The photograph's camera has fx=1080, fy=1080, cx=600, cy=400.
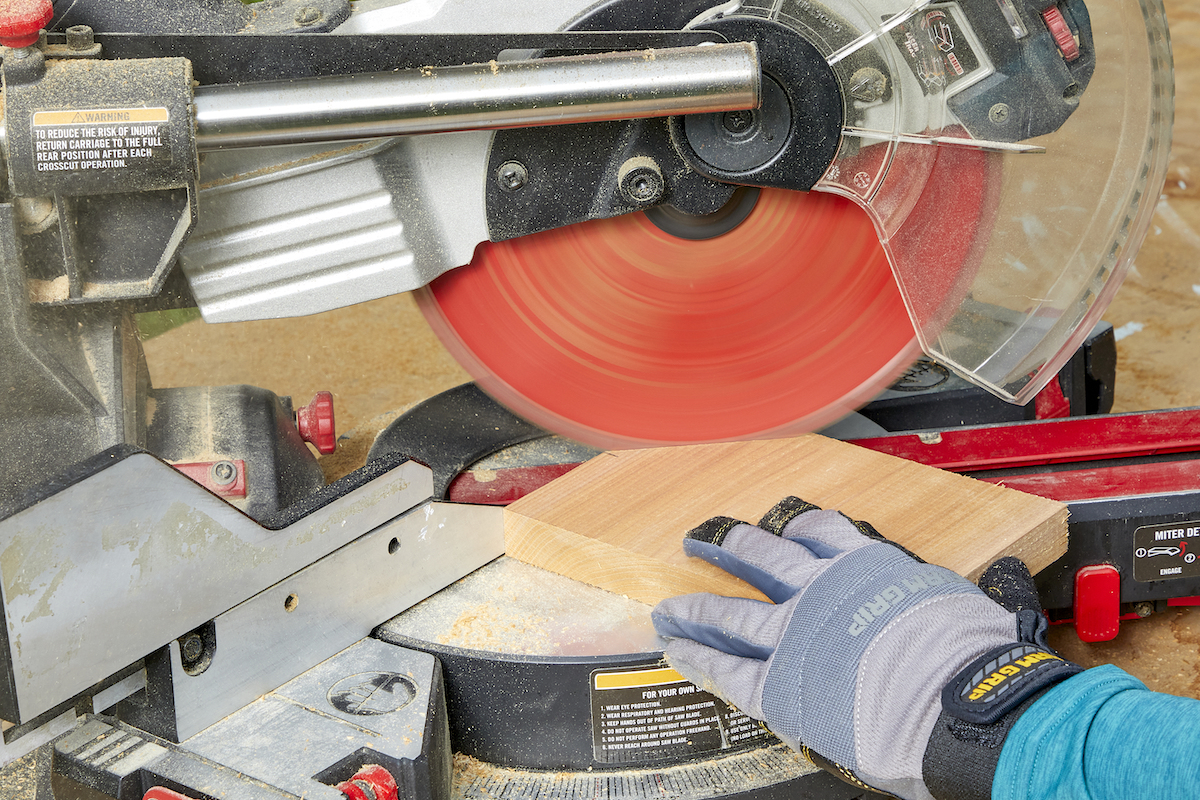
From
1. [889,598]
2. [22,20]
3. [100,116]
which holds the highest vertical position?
[22,20]

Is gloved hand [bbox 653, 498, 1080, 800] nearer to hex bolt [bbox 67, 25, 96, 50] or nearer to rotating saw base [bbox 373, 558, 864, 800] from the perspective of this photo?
rotating saw base [bbox 373, 558, 864, 800]

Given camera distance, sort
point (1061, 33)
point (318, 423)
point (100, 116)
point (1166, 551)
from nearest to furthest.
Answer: point (100, 116) → point (1061, 33) → point (1166, 551) → point (318, 423)

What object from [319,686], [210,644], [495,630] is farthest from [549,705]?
[210,644]

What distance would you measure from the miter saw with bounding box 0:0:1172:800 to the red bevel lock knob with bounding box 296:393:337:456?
0.23m

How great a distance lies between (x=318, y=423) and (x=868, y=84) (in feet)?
3.65

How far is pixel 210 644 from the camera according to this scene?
1342 mm

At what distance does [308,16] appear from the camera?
1.43 m

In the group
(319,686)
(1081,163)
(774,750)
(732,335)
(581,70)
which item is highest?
(581,70)

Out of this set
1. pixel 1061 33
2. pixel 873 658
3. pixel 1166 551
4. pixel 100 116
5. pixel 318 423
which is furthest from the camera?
pixel 318 423

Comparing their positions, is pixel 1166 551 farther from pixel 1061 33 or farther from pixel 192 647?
pixel 192 647

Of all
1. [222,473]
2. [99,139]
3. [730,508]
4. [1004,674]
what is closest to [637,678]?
[730,508]

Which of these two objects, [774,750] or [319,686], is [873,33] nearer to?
[774,750]

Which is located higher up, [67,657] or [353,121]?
[353,121]

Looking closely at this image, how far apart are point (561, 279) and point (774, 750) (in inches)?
29.6
